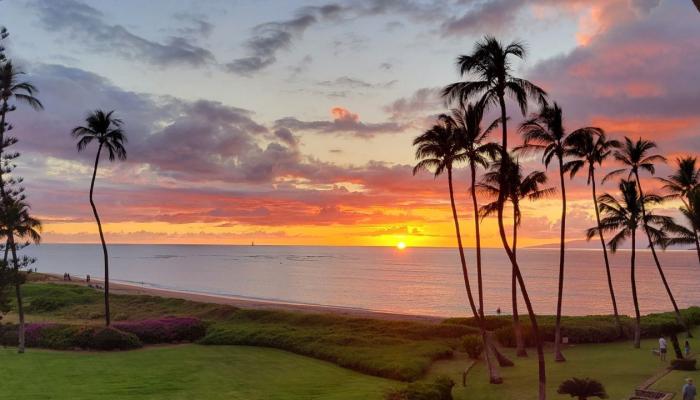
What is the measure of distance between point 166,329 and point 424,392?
29.9 metres

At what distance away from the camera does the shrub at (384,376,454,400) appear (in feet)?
80.9

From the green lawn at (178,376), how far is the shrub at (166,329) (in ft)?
14.1

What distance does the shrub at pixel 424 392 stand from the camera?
80.9 feet

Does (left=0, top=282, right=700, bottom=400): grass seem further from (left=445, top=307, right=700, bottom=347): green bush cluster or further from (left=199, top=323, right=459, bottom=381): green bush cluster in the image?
(left=445, top=307, right=700, bottom=347): green bush cluster

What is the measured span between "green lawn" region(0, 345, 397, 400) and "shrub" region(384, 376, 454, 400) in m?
2.17

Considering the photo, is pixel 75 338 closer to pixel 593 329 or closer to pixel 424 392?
pixel 424 392

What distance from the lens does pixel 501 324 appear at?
53.3 m

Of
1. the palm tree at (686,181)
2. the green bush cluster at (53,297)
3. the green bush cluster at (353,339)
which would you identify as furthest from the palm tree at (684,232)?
the green bush cluster at (53,297)

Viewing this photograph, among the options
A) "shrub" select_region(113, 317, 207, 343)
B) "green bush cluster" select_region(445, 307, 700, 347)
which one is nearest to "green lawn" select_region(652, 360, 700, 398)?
"green bush cluster" select_region(445, 307, 700, 347)

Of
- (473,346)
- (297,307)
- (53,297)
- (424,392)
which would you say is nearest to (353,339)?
(473,346)

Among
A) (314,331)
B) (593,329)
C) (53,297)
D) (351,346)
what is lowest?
(351,346)

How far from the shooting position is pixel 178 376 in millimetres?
31625

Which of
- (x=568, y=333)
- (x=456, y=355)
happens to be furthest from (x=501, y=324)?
(x=456, y=355)

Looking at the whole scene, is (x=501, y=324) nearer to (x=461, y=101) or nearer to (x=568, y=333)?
(x=568, y=333)
